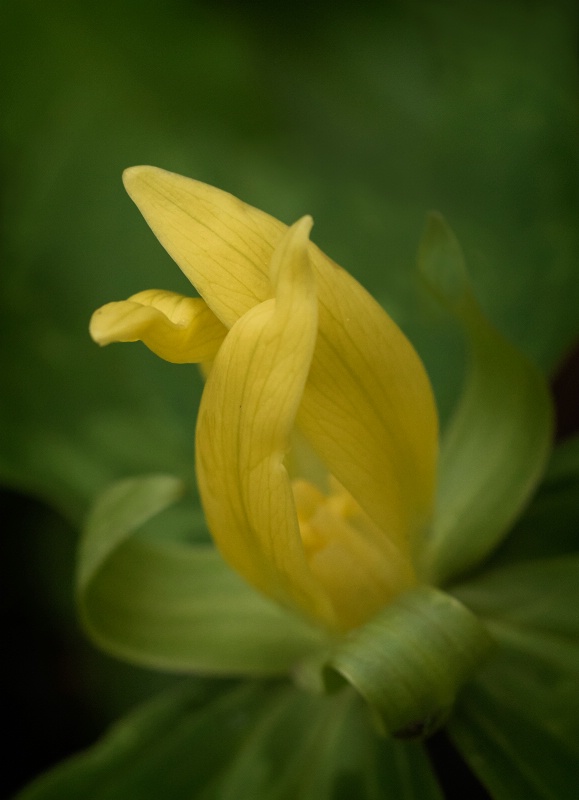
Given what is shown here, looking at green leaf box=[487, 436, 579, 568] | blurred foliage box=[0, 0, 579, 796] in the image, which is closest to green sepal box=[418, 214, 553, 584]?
green leaf box=[487, 436, 579, 568]

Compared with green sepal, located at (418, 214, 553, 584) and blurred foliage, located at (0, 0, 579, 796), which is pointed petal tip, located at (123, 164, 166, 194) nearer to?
green sepal, located at (418, 214, 553, 584)

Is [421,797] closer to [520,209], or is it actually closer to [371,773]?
[371,773]

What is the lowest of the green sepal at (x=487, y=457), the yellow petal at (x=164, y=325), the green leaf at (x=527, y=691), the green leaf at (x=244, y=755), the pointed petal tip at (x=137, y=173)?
the green leaf at (x=244, y=755)

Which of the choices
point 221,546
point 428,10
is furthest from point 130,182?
Result: point 428,10

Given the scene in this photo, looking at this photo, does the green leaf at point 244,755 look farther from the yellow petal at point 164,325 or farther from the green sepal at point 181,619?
the yellow petal at point 164,325

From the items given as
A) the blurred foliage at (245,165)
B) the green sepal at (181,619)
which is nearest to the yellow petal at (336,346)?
the green sepal at (181,619)
